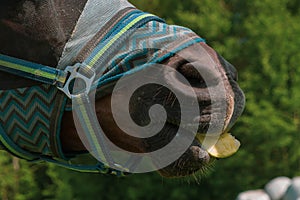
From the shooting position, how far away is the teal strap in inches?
72.7

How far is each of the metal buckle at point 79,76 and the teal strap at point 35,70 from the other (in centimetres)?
1

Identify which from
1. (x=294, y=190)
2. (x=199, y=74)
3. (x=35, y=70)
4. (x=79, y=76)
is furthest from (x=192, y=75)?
(x=294, y=190)

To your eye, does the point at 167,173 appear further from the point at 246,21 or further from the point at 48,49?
the point at 246,21

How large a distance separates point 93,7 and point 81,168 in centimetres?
47

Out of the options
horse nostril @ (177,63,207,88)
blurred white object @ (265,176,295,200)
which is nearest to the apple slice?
horse nostril @ (177,63,207,88)

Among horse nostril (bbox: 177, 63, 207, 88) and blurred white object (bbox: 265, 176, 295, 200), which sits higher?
horse nostril (bbox: 177, 63, 207, 88)

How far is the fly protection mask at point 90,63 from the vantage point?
→ 5.94 feet

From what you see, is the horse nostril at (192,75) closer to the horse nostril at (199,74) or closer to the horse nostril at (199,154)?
the horse nostril at (199,74)

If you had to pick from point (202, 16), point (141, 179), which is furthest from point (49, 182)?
point (202, 16)

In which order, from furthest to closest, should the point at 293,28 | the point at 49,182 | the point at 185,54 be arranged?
the point at 49,182 → the point at 293,28 → the point at 185,54

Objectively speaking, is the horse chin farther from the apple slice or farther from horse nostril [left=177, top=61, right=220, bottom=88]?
horse nostril [left=177, top=61, right=220, bottom=88]

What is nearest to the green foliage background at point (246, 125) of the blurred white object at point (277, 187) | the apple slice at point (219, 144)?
the blurred white object at point (277, 187)

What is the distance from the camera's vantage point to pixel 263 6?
5.40m

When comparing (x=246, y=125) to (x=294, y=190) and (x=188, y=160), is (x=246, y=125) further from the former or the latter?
(x=188, y=160)
